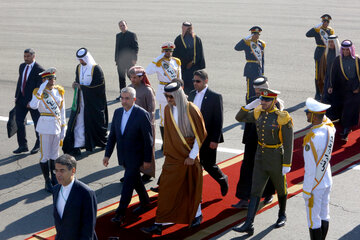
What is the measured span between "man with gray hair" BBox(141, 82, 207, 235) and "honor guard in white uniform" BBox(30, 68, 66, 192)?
2.61 meters

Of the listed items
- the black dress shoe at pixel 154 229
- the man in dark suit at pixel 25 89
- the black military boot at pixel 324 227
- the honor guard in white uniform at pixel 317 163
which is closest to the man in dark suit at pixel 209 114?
the black dress shoe at pixel 154 229

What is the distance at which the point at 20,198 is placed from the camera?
1009cm

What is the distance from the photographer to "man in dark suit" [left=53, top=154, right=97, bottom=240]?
6363 mm

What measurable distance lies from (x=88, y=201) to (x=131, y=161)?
2.49 metres

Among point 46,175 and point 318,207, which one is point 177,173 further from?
point 46,175

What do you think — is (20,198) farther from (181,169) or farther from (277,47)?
(277,47)

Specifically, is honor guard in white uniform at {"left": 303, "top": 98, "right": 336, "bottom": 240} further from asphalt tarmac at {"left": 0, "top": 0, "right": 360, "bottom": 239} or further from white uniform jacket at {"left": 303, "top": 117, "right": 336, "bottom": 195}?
asphalt tarmac at {"left": 0, "top": 0, "right": 360, "bottom": 239}

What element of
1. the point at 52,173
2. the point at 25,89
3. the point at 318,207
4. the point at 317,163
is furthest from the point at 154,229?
the point at 25,89

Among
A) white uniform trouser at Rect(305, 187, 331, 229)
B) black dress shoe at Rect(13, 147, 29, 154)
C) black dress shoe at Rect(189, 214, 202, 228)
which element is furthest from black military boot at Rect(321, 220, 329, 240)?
black dress shoe at Rect(13, 147, 29, 154)

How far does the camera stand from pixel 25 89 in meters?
11.9

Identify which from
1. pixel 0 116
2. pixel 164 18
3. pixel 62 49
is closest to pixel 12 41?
pixel 62 49

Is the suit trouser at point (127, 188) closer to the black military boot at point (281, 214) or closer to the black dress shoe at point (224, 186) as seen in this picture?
the black dress shoe at point (224, 186)

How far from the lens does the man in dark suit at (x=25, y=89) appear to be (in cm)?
1181

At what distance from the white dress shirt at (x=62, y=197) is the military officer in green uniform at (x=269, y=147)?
2.92 metres
